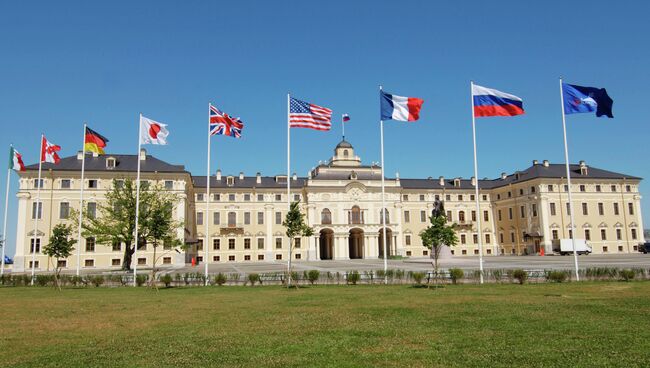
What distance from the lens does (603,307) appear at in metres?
15.1

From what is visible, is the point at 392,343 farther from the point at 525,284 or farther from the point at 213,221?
the point at 213,221

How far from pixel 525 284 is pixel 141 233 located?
30655mm

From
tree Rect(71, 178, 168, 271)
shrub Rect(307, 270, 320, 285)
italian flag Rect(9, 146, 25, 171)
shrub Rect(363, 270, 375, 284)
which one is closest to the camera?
shrub Rect(307, 270, 320, 285)

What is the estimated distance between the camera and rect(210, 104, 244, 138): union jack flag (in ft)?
98.3

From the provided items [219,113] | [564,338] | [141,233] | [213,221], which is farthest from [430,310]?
[213,221]

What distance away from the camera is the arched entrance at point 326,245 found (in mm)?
76938

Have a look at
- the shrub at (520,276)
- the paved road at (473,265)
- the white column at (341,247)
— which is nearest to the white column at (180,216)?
the paved road at (473,265)

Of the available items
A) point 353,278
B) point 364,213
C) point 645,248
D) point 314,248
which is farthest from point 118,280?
point 645,248

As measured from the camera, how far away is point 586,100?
27125 mm

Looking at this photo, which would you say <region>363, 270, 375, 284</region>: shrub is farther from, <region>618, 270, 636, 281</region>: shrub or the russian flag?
<region>618, 270, 636, 281</region>: shrub

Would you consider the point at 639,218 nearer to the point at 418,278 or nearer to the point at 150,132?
the point at 418,278

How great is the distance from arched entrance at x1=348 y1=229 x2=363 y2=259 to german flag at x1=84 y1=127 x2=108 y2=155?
48.7 m

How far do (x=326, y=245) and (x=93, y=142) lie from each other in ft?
170

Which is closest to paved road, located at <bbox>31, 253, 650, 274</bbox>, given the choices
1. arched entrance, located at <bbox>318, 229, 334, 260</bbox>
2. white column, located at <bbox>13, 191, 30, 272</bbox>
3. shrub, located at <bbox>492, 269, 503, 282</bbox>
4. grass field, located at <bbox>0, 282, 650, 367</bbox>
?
shrub, located at <bbox>492, 269, 503, 282</bbox>
